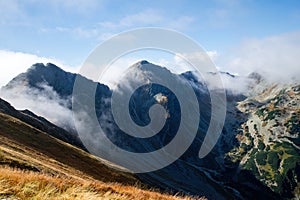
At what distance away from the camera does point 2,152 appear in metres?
51.5

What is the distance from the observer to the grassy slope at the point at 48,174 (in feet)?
32.0

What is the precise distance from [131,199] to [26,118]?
135 metres

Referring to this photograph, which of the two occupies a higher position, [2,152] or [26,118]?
[26,118]

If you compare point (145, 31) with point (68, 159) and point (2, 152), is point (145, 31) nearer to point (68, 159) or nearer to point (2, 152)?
point (2, 152)

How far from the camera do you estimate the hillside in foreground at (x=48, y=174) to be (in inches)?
383

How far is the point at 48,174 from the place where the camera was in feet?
67.2

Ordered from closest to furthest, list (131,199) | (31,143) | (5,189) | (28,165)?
(5,189) < (131,199) < (28,165) < (31,143)

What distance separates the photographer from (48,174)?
2048 centimetres

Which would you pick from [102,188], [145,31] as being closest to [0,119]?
[145,31]

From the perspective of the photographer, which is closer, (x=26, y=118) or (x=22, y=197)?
(x=22, y=197)

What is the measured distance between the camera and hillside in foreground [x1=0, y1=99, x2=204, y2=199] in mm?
9727

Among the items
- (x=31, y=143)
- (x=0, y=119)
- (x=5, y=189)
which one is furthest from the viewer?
(x=0, y=119)

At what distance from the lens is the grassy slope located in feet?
32.0

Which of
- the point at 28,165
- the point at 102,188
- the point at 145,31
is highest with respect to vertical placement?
the point at 145,31
